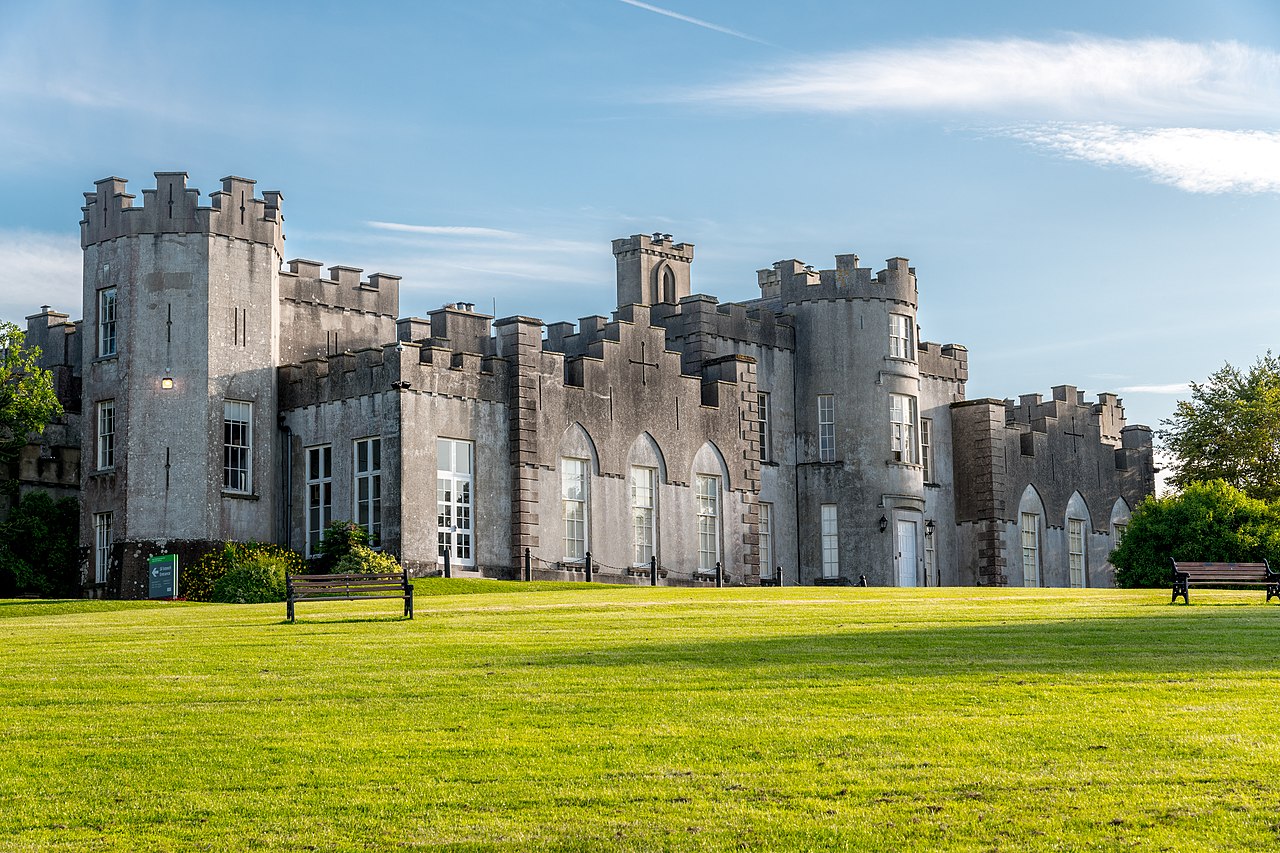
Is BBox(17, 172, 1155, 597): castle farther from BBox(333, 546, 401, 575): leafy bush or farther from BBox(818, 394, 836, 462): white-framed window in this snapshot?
BBox(333, 546, 401, 575): leafy bush

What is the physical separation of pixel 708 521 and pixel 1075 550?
18.9m

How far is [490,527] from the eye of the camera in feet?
143

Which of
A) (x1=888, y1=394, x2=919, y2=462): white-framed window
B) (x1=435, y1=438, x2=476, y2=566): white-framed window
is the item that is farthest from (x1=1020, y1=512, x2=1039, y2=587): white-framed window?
(x1=435, y1=438, x2=476, y2=566): white-framed window

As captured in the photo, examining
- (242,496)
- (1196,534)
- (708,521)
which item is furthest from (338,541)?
(1196,534)

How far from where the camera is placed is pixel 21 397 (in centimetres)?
4244

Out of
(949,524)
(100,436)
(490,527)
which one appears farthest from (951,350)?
(100,436)

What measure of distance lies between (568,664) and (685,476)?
2826 cm

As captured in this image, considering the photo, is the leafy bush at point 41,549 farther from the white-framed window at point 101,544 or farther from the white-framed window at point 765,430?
the white-framed window at point 765,430

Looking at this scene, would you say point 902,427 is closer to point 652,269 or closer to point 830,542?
point 830,542

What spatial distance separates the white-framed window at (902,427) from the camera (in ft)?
177

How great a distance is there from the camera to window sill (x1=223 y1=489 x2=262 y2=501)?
4331cm

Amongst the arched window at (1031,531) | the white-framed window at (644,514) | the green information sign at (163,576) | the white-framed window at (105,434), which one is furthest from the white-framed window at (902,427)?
the white-framed window at (105,434)

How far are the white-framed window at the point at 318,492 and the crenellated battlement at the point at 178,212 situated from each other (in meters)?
5.71

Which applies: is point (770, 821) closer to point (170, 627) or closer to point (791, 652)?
point (791, 652)
